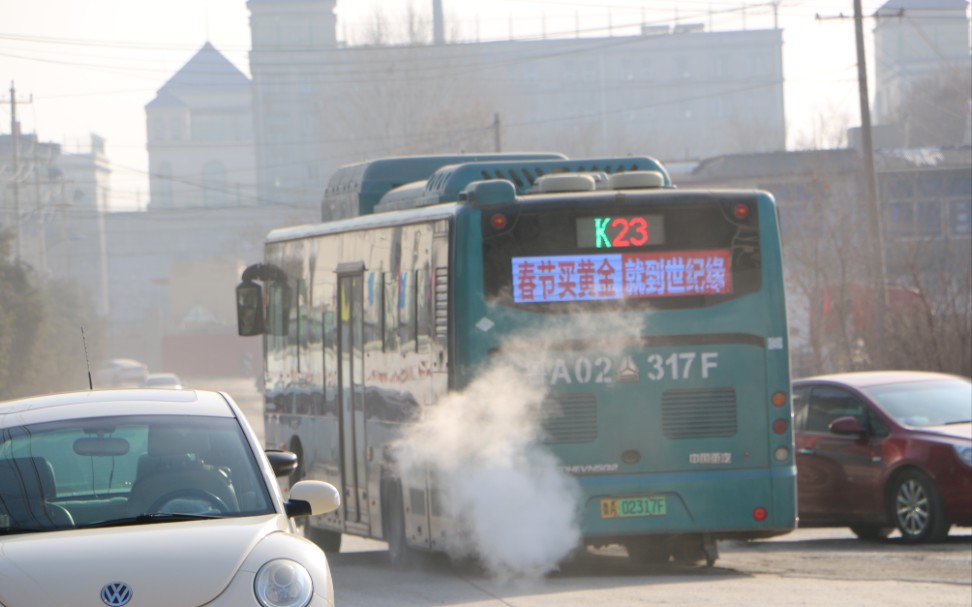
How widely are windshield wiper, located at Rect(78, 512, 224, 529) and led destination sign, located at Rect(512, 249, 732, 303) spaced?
5.57m

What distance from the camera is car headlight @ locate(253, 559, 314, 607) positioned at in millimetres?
6211

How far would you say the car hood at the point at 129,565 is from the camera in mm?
6113

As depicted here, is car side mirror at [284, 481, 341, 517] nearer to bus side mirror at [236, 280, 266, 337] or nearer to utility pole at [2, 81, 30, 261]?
bus side mirror at [236, 280, 266, 337]

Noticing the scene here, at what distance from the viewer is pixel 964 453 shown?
1485 centimetres

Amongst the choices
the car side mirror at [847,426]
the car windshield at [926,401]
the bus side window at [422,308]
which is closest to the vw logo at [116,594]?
the bus side window at [422,308]

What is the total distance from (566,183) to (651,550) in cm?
311

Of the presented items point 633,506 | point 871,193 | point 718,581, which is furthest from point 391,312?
point 871,193

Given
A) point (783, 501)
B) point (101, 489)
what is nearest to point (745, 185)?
point (783, 501)

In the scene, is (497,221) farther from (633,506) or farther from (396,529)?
(396,529)

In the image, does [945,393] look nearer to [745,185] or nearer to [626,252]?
[626,252]

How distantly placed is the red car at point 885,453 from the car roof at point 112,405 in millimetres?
8643

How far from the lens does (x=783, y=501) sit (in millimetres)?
12516

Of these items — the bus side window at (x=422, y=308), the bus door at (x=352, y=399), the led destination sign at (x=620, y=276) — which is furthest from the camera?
the bus door at (x=352, y=399)

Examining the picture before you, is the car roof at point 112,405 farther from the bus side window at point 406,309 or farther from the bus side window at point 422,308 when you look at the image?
the bus side window at point 406,309
